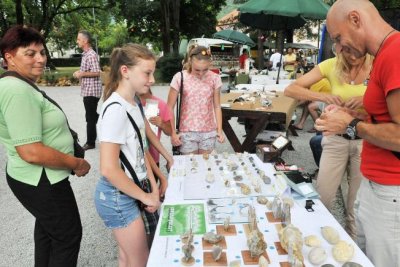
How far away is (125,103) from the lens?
1578 mm

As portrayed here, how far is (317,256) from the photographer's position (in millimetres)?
1233

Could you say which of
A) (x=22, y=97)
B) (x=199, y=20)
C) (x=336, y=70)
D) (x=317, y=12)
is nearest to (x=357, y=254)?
(x=336, y=70)

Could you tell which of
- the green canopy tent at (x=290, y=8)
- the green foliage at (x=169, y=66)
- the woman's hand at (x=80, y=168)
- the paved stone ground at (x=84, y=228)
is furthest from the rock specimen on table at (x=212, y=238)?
the green foliage at (x=169, y=66)

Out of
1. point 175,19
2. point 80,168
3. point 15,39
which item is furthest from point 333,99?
point 175,19

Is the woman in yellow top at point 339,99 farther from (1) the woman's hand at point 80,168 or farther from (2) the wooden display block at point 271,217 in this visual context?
(1) the woman's hand at point 80,168

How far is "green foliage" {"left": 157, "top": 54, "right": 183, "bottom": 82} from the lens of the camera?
14.6m

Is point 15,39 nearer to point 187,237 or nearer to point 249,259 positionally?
point 187,237

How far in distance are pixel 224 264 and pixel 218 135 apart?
2.08 m

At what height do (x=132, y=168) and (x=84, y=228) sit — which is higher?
(x=132, y=168)

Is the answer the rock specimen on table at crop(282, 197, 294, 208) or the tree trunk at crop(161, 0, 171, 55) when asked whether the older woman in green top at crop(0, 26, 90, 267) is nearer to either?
the rock specimen on table at crop(282, 197, 294, 208)

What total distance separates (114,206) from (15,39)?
0.98 metres

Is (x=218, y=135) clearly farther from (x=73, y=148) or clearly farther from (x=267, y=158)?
(x=73, y=148)

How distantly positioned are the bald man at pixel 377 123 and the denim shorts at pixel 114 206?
1059mm

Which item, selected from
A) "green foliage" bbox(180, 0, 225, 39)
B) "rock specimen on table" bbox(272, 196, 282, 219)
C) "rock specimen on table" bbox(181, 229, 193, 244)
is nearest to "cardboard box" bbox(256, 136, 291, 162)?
"rock specimen on table" bbox(272, 196, 282, 219)
